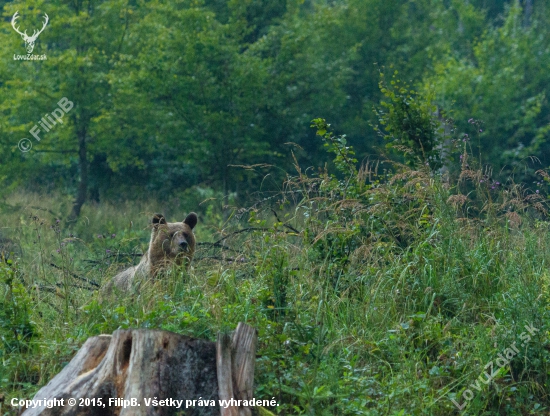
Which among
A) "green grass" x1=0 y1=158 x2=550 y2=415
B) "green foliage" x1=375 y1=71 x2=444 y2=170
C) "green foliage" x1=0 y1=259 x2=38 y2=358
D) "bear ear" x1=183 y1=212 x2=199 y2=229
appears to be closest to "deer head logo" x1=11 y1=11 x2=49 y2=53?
"bear ear" x1=183 y1=212 x2=199 y2=229

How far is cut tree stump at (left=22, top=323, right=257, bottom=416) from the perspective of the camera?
500 cm

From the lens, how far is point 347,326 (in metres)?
6.99

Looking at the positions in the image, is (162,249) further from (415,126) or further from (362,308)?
(415,126)

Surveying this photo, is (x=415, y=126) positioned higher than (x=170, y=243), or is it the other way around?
(x=415, y=126)

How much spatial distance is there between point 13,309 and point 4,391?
1.04m

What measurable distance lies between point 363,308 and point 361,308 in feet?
0.20

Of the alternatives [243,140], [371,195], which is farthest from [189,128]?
[371,195]

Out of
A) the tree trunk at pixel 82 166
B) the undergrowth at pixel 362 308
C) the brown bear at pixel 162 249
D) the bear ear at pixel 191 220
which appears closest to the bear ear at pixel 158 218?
the brown bear at pixel 162 249

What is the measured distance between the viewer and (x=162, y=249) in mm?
9312

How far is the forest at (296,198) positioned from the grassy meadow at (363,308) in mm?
26

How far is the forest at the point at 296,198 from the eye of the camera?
20.3 feet

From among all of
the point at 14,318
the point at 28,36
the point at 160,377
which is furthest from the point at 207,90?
the point at 160,377

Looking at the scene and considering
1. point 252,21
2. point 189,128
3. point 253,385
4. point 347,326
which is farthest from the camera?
point 252,21

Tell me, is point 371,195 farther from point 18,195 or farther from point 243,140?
point 18,195
